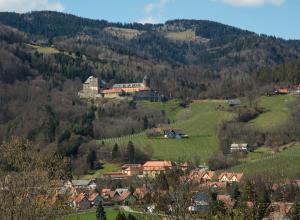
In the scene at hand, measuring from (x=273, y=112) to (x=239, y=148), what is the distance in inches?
468

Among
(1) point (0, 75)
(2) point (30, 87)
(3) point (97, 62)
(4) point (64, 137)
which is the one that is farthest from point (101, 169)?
(3) point (97, 62)

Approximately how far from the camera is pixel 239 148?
7125cm

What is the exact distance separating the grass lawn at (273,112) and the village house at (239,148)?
4246 millimetres

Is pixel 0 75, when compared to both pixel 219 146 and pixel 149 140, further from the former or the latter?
pixel 219 146

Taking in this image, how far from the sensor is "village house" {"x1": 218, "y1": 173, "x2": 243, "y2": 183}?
5553cm

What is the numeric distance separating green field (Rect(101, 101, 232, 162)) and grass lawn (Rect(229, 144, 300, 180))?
364 inches

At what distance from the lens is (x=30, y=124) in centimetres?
8356

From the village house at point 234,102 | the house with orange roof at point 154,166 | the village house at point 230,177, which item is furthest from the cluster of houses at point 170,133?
the village house at point 230,177

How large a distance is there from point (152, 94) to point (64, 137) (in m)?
41.1

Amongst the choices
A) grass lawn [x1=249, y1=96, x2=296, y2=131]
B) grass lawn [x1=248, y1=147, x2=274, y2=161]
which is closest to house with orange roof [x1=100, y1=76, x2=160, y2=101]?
grass lawn [x1=249, y1=96, x2=296, y2=131]

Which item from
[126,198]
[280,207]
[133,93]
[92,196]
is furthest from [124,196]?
[133,93]

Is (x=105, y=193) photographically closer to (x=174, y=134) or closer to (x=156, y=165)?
(x=156, y=165)

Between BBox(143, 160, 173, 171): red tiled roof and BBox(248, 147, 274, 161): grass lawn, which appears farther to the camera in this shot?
BBox(248, 147, 274, 161): grass lawn

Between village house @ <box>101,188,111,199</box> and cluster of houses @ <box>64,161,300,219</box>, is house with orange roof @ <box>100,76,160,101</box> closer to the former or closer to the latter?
cluster of houses @ <box>64,161,300,219</box>
